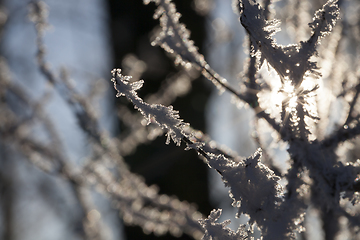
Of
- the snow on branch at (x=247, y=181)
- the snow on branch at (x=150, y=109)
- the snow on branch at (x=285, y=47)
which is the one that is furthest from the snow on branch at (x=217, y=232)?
the snow on branch at (x=285, y=47)

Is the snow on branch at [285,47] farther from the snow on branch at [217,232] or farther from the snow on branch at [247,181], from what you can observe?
the snow on branch at [217,232]

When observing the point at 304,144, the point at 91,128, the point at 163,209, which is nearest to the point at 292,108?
the point at 304,144

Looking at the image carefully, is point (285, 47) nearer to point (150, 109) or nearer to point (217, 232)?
point (150, 109)

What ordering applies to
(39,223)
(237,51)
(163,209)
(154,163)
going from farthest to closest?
(39,223), (237,51), (154,163), (163,209)

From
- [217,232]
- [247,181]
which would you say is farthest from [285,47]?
[217,232]

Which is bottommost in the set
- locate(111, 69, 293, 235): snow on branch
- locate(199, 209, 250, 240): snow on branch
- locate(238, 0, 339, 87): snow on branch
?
locate(199, 209, 250, 240): snow on branch

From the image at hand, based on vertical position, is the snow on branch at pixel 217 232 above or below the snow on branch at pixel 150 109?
below

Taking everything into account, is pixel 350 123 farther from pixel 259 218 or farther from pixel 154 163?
pixel 154 163

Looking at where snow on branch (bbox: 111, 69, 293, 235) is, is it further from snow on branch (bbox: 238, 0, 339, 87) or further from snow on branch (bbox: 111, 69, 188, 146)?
snow on branch (bbox: 238, 0, 339, 87)

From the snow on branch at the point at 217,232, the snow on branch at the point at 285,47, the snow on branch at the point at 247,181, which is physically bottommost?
the snow on branch at the point at 217,232

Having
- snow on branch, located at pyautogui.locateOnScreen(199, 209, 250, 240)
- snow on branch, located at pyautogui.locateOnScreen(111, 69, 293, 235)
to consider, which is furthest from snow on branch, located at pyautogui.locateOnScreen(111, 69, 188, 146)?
snow on branch, located at pyautogui.locateOnScreen(199, 209, 250, 240)

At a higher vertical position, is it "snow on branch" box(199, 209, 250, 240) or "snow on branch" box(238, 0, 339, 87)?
"snow on branch" box(238, 0, 339, 87)
